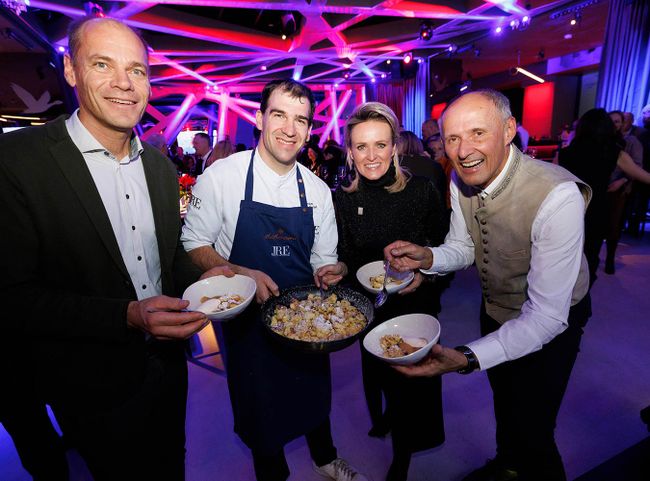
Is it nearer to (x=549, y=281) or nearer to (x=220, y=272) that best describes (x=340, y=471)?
(x=220, y=272)

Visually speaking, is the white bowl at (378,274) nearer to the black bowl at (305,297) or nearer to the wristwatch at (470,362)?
the black bowl at (305,297)

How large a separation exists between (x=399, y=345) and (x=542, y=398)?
697 mm

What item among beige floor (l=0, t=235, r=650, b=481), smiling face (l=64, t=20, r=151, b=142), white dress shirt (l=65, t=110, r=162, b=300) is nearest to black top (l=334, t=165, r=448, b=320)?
beige floor (l=0, t=235, r=650, b=481)

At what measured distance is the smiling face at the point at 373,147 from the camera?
5.65 feet

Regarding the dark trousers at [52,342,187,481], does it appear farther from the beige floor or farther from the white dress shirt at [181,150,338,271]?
the beige floor

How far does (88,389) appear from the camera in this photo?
110 cm

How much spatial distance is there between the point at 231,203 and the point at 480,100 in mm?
1116

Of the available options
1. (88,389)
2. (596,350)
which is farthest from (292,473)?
(596,350)

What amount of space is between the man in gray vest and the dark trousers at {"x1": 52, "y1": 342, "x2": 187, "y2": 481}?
0.94 meters

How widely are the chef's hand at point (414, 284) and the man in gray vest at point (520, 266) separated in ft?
0.30

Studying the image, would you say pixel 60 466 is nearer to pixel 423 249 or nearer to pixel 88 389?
pixel 88 389

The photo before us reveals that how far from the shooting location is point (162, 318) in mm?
977

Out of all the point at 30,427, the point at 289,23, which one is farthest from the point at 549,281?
the point at 289,23

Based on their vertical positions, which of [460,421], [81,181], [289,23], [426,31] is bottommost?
[460,421]
